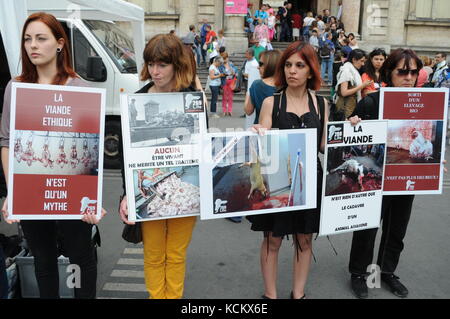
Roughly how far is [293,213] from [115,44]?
5.74 metres

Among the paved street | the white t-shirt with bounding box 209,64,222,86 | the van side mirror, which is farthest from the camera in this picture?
the white t-shirt with bounding box 209,64,222,86

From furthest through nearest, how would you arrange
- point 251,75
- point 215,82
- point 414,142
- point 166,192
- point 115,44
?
1. point 215,82
2. point 251,75
3. point 115,44
4. point 414,142
5. point 166,192

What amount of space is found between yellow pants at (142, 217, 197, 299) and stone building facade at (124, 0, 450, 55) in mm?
15321

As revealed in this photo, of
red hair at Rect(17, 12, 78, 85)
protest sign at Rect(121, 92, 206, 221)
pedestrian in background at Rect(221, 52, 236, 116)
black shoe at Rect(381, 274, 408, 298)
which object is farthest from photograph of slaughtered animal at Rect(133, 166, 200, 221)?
pedestrian in background at Rect(221, 52, 236, 116)

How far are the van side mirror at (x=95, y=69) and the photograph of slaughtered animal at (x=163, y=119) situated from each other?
4509 mm

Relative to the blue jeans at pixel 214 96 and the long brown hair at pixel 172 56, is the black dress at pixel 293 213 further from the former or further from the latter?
the blue jeans at pixel 214 96

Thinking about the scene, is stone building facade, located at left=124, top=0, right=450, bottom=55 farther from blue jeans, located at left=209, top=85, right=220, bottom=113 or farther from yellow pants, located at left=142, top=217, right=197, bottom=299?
yellow pants, located at left=142, top=217, right=197, bottom=299

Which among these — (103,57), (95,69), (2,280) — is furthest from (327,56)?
(2,280)

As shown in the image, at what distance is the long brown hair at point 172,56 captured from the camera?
2.46m

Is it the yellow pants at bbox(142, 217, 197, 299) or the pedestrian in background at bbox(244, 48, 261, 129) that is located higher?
the pedestrian in background at bbox(244, 48, 261, 129)

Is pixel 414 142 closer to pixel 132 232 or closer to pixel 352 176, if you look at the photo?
pixel 352 176

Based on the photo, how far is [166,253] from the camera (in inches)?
110

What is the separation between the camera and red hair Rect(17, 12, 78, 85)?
244 cm

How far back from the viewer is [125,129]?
7.91 feet
